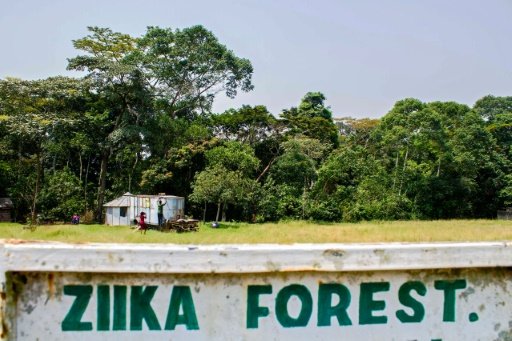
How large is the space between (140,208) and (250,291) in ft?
74.2

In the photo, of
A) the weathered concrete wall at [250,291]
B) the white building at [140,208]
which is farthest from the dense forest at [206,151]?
the weathered concrete wall at [250,291]

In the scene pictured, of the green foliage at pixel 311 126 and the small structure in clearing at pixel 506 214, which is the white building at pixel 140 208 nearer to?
the green foliage at pixel 311 126

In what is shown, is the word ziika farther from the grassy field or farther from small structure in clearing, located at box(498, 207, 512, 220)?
small structure in clearing, located at box(498, 207, 512, 220)

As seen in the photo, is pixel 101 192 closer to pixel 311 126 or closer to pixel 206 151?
pixel 206 151

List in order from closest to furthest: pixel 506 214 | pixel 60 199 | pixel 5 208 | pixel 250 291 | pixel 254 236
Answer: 1. pixel 250 291
2. pixel 254 236
3. pixel 5 208
4. pixel 60 199
5. pixel 506 214

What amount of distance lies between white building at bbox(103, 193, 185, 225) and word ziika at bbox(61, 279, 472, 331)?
848 inches

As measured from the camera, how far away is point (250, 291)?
1661 millimetres

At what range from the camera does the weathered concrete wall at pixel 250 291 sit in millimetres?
1580

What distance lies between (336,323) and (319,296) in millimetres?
107

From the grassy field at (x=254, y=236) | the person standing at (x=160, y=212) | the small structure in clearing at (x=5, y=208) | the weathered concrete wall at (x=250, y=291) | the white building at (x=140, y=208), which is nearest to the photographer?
the weathered concrete wall at (x=250, y=291)

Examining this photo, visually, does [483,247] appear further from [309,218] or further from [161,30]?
[161,30]

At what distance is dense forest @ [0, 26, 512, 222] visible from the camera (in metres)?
25.7

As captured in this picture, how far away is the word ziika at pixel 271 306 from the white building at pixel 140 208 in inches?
848

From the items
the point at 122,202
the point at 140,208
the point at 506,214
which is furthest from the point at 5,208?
the point at 506,214
